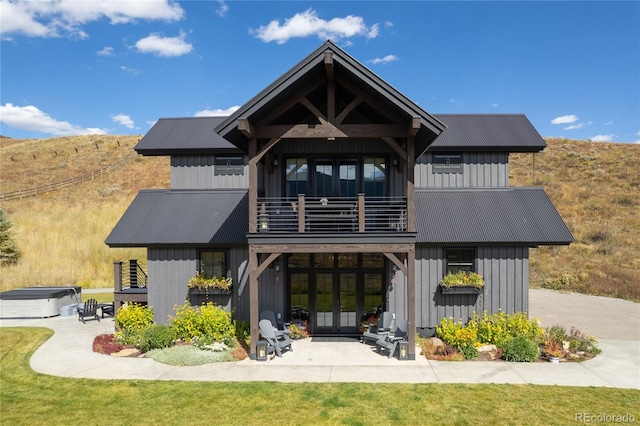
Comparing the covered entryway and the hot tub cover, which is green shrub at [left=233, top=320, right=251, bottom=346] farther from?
the hot tub cover

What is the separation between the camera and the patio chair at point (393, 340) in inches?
468

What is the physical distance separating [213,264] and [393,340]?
6.98m

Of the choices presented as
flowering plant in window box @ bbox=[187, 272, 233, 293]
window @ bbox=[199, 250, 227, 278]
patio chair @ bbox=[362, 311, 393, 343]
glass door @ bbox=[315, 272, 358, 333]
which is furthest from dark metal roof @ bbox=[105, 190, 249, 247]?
patio chair @ bbox=[362, 311, 393, 343]

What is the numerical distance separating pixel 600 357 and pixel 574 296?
1278 centimetres

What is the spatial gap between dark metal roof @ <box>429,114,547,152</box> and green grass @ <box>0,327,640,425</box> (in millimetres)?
8936

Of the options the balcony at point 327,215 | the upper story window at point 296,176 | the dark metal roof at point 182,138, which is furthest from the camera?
the dark metal roof at point 182,138

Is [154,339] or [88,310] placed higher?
[154,339]

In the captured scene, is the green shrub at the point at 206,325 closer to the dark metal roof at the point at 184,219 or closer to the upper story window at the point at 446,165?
the dark metal roof at the point at 184,219

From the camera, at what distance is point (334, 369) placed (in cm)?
1095

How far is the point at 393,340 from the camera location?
1209 cm

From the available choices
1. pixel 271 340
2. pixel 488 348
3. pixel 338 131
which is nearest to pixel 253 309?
pixel 271 340

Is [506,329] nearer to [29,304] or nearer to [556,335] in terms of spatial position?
[556,335]

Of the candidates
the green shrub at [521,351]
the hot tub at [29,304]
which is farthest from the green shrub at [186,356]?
the hot tub at [29,304]

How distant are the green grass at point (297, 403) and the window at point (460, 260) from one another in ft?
16.6
